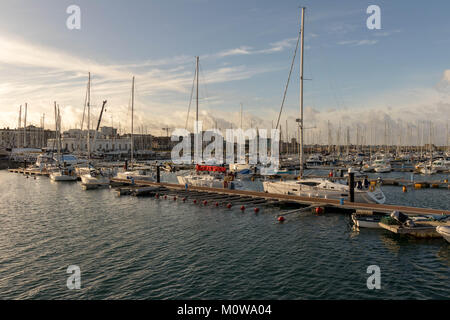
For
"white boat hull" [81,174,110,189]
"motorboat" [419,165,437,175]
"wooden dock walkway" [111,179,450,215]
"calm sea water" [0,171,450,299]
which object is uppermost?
"motorboat" [419,165,437,175]

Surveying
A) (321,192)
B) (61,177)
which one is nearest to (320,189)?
(321,192)

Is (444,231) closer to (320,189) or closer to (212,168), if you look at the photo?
(320,189)

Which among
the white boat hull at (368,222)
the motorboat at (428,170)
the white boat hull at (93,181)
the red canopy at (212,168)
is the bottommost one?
the white boat hull at (368,222)

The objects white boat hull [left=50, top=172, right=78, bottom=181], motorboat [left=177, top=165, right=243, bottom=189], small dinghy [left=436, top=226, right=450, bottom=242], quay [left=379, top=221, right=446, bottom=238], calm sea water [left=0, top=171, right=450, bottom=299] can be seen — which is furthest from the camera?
white boat hull [left=50, top=172, right=78, bottom=181]

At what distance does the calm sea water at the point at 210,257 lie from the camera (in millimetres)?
14312

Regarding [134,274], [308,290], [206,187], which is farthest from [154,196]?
[308,290]

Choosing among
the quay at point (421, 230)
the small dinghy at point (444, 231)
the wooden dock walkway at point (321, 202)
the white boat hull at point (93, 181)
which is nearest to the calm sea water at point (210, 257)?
the quay at point (421, 230)

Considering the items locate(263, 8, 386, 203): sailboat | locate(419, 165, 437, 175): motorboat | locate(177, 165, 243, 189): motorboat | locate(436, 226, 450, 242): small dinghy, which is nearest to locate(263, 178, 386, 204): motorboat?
locate(263, 8, 386, 203): sailboat

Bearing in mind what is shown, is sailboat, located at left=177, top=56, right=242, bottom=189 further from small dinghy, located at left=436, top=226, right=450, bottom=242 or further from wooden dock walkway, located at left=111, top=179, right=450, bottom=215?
small dinghy, located at left=436, top=226, right=450, bottom=242

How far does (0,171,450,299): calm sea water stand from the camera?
14312 millimetres

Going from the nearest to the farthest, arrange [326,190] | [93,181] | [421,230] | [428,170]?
[421,230]
[326,190]
[93,181]
[428,170]

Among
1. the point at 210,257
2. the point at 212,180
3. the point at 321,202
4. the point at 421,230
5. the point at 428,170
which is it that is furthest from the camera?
the point at 428,170

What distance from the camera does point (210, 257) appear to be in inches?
724

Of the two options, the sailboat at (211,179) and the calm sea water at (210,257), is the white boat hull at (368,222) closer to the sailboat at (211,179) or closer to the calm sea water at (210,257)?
the calm sea water at (210,257)
